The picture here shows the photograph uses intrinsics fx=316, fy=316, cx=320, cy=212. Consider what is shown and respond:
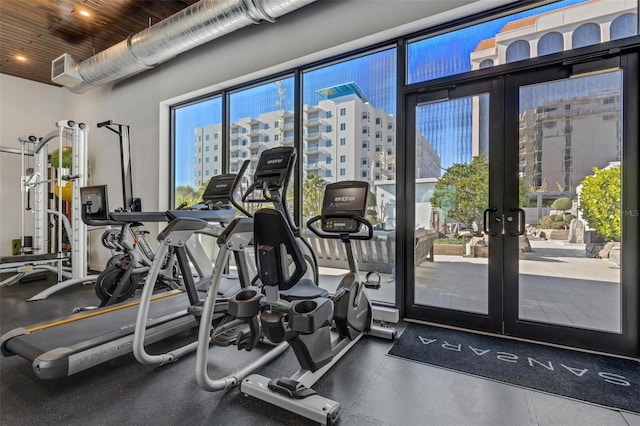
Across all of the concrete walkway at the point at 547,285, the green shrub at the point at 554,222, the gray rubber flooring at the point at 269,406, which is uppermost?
the green shrub at the point at 554,222

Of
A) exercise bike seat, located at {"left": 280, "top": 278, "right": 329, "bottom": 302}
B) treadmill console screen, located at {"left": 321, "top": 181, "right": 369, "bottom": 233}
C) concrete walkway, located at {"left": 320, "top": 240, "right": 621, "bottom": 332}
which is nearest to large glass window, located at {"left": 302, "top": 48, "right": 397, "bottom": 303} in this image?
concrete walkway, located at {"left": 320, "top": 240, "right": 621, "bottom": 332}

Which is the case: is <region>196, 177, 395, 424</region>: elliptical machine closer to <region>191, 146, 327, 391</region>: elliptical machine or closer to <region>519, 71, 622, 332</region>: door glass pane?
<region>191, 146, 327, 391</region>: elliptical machine

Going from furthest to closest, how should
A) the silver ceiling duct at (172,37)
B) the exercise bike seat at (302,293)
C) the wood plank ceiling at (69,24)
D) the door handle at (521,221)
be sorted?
the wood plank ceiling at (69,24) → the silver ceiling duct at (172,37) → the door handle at (521,221) → the exercise bike seat at (302,293)

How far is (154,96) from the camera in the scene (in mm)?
5305

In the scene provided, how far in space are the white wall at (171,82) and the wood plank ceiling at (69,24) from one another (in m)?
0.70

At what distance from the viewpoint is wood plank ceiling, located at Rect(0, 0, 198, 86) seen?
3922mm

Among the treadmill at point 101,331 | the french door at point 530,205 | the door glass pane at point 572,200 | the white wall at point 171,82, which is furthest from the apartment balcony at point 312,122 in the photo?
the door glass pane at point 572,200

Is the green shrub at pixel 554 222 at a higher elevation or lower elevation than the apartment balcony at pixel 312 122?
lower

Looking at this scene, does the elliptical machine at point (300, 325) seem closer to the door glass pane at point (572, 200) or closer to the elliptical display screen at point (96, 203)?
the door glass pane at point (572, 200)

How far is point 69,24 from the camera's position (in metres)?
4.34

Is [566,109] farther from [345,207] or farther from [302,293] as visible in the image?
[302,293]

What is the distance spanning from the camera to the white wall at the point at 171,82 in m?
3.24

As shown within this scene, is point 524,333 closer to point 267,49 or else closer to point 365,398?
point 365,398

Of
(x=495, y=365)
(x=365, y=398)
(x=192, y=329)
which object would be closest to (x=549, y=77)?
(x=495, y=365)
